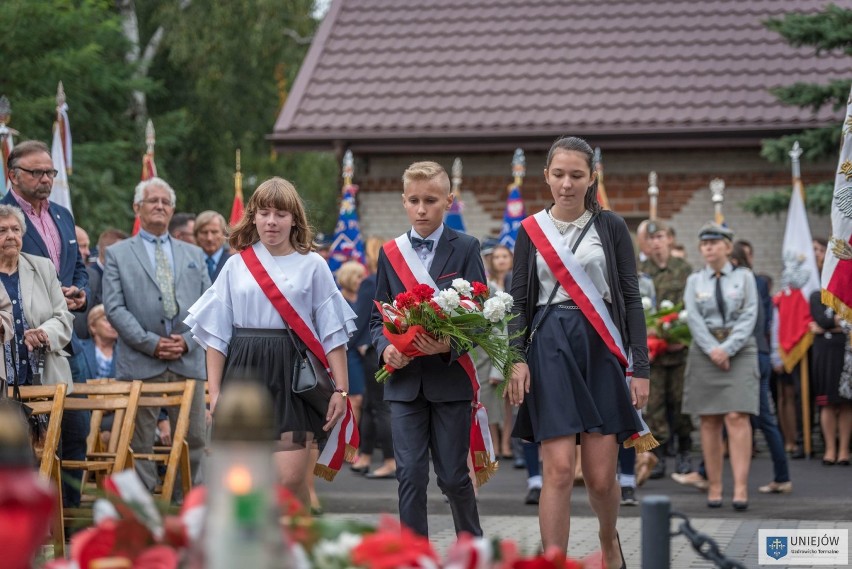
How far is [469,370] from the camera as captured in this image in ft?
22.4

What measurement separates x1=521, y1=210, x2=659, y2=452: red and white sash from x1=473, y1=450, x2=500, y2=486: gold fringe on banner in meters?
0.74

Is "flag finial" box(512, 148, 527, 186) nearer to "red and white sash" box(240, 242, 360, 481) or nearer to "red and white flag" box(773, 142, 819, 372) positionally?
"red and white flag" box(773, 142, 819, 372)

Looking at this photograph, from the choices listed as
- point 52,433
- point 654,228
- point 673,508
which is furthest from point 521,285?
point 654,228

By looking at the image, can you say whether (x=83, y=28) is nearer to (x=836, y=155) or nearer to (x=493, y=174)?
(x=493, y=174)

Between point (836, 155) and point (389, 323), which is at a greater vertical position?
point (836, 155)

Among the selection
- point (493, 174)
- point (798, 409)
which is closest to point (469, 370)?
point (798, 409)

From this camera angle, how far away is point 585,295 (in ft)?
21.7

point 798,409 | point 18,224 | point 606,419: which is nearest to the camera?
point 606,419

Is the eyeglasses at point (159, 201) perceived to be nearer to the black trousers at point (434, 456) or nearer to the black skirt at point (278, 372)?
the black skirt at point (278, 372)

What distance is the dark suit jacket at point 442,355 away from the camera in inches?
265

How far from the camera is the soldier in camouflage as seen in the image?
12.8m

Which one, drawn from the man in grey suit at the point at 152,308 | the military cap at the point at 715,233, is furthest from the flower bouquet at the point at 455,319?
the military cap at the point at 715,233

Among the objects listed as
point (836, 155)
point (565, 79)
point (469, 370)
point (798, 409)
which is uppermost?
point (565, 79)

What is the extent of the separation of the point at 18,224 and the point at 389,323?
2.62 meters
